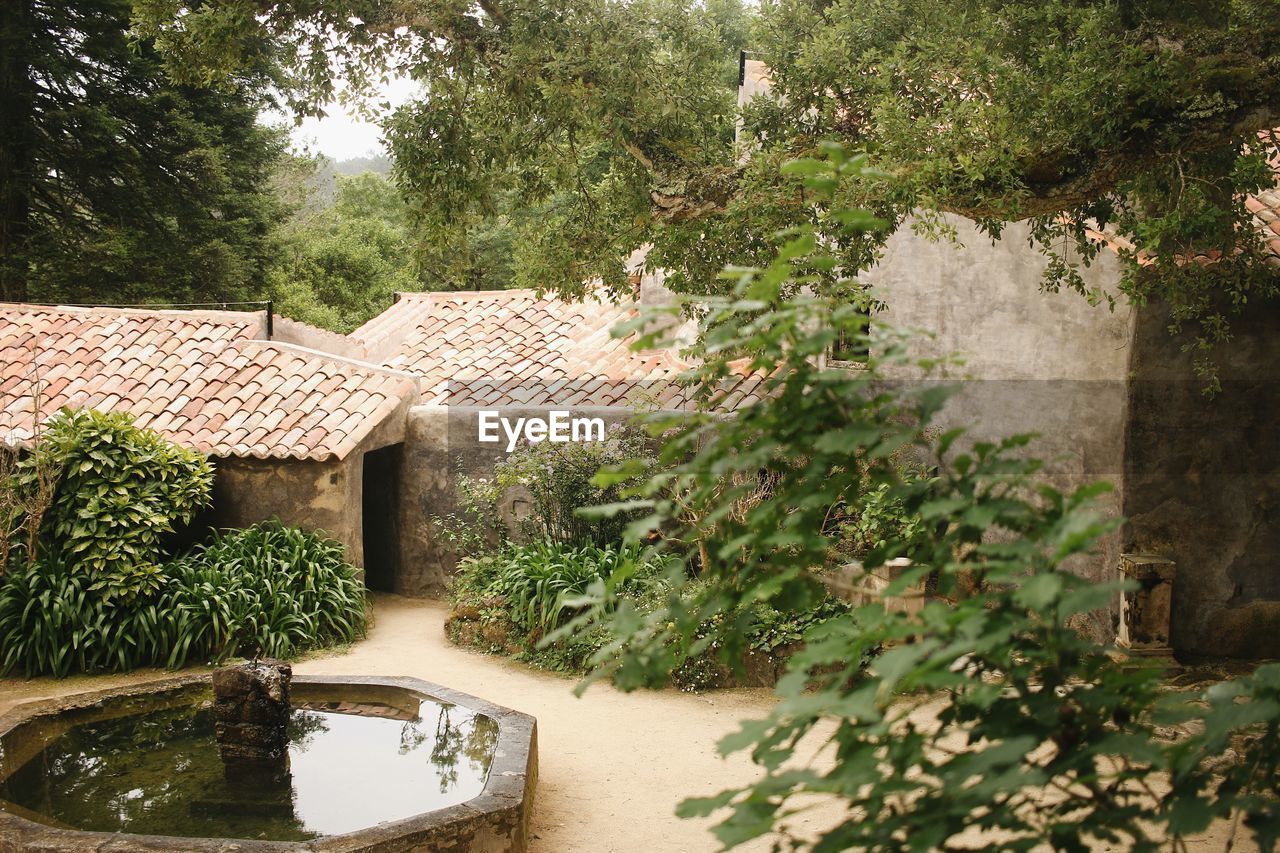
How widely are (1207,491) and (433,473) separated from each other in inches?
310

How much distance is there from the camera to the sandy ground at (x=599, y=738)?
580 centimetres

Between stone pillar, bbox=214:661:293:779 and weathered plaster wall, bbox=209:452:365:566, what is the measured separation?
15.0ft

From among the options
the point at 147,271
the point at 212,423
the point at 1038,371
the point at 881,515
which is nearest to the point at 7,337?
the point at 212,423

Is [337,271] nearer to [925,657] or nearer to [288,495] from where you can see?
[288,495]

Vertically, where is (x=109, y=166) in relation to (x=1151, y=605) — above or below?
above

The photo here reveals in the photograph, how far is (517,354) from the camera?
13391mm

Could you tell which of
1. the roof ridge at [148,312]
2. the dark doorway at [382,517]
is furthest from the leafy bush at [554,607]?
the roof ridge at [148,312]

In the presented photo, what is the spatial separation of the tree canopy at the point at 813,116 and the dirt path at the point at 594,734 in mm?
3305

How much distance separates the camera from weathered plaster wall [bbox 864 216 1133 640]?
9008 millimetres

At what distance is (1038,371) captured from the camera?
9.53m

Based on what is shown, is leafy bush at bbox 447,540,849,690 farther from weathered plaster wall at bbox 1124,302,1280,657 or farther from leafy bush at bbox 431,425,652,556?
weathered plaster wall at bbox 1124,302,1280,657

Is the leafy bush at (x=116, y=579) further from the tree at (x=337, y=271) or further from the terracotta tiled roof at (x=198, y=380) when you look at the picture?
the tree at (x=337, y=271)

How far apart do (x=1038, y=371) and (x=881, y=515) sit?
6.64 feet

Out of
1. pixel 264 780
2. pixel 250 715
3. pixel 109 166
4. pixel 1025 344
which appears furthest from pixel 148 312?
pixel 1025 344
